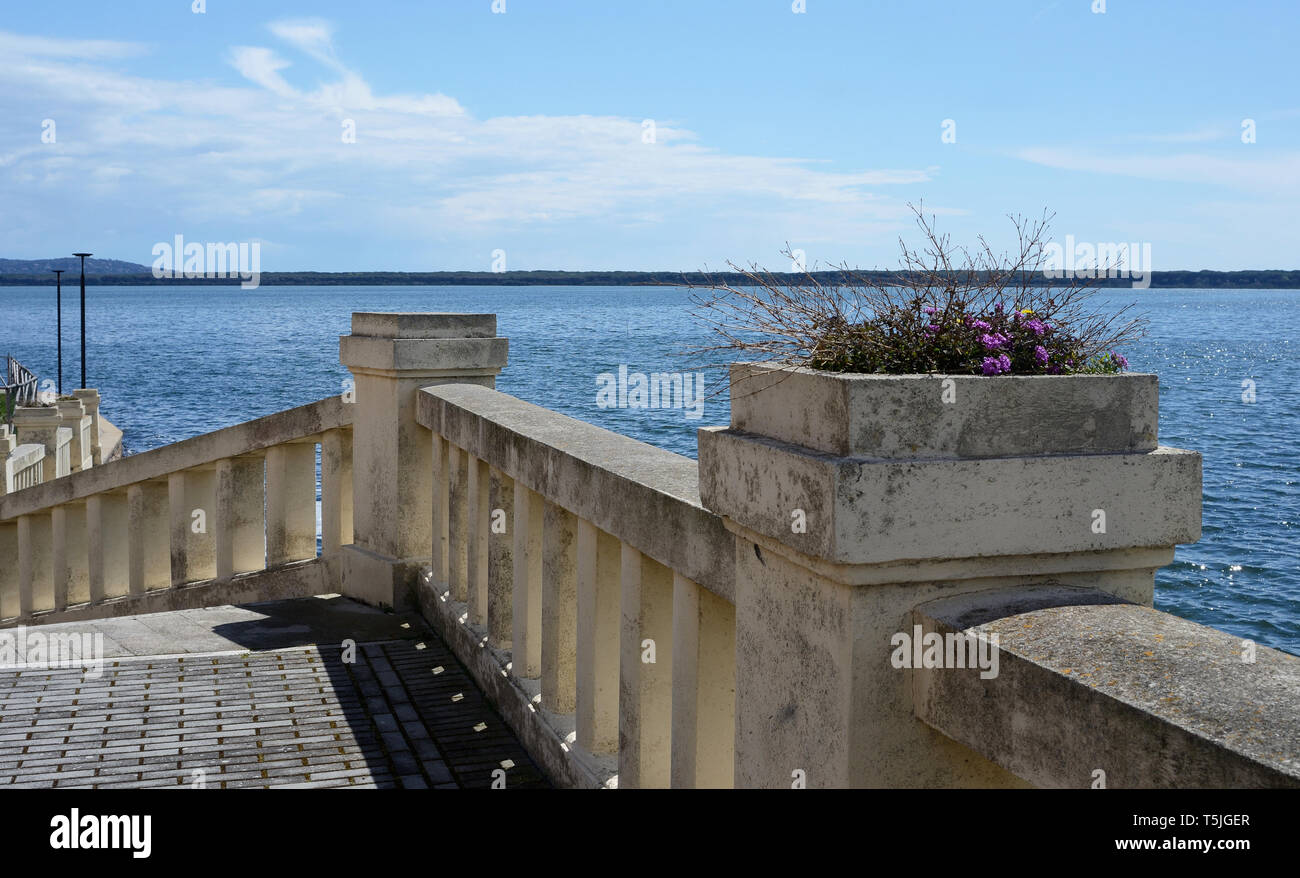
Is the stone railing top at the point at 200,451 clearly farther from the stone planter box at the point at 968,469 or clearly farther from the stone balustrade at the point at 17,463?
the stone balustrade at the point at 17,463

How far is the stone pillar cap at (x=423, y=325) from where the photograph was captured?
698 cm

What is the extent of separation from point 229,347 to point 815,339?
361 feet

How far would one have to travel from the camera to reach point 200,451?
337 inches

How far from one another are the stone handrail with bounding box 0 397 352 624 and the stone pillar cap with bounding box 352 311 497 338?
0.56m

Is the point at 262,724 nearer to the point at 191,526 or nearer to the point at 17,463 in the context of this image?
the point at 191,526

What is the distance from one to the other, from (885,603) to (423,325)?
4.95m

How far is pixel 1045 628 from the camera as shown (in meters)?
2.37

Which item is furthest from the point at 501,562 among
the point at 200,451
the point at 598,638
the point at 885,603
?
the point at 200,451

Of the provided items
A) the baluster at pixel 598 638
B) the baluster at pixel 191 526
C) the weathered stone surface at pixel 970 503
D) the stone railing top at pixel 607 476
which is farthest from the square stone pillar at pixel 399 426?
the weathered stone surface at pixel 970 503

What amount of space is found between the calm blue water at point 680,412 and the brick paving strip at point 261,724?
6.60 feet
